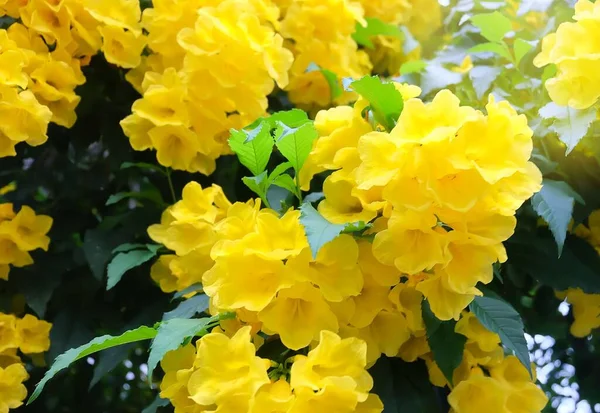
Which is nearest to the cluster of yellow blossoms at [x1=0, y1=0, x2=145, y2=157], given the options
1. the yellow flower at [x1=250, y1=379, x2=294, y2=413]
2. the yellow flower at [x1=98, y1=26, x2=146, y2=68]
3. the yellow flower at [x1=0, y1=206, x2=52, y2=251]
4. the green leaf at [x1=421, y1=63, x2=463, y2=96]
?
the yellow flower at [x1=98, y1=26, x2=146, y2=68]

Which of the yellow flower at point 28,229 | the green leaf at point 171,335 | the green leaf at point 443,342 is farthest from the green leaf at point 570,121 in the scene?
the yellow flower at point 28,229

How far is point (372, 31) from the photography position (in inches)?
52.2

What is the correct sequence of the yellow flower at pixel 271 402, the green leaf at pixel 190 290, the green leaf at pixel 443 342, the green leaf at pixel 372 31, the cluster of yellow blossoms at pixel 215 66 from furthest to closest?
the green leaf at pixel 372 31
the cluster of yellow blossoms at pixel 215 66
the green leaf at pixel 190 290
the green leaf at pixel 443 342
the yellow flower at pixel 271 402

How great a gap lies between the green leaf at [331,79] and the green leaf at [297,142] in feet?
1.26

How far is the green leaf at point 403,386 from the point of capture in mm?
712

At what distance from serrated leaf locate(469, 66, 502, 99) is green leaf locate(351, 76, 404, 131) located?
1.09 ft

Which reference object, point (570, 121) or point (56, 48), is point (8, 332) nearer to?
point (56, 48)

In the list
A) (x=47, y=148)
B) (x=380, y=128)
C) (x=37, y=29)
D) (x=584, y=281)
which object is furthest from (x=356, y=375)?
(x=47, y=148)

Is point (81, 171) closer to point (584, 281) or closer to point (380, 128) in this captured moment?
point (380, 128)

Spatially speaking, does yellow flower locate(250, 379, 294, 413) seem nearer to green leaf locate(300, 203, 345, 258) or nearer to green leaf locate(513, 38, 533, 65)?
green leaf locate(300, 203, 345, 258)

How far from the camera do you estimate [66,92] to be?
3.35ft

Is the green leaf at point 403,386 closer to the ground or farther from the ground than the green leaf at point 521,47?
closer to the ground

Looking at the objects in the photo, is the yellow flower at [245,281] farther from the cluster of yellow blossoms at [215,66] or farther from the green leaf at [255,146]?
the cluster of yellow blossoms at [215,66]

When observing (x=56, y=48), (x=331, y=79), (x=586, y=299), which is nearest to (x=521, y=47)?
(x=331, y=79)
